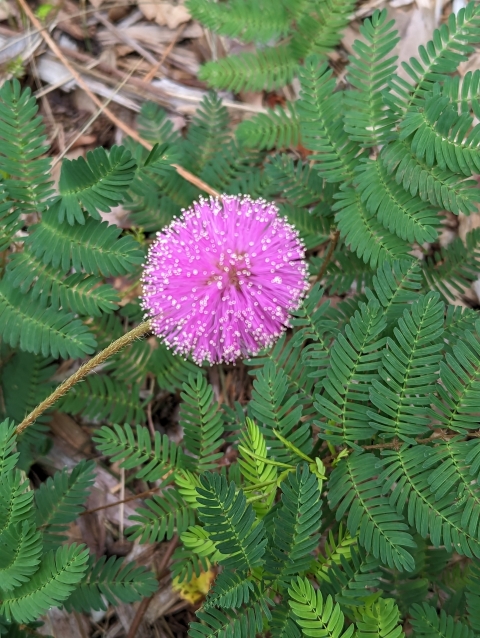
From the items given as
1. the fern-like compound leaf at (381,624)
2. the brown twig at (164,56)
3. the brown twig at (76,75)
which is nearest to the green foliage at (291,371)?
the fern-like compound leaf at (381,624)

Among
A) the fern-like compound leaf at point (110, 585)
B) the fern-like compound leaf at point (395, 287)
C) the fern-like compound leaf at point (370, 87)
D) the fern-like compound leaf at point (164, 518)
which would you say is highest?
the fern-like compound leaf at point (370, 87)

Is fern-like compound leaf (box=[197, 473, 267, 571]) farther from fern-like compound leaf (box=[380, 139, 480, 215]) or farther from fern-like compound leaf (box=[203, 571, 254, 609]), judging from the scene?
fern-like compound leaf (box=[380, 139, 480, 215])

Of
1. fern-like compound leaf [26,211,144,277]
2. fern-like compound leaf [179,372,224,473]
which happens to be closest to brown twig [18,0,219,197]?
fern-like compound leaf [26,211,144,277]

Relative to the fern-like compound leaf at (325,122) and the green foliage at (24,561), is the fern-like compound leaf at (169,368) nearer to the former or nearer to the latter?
the green foliage at (24,561)

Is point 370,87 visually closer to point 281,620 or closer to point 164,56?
point 164,56

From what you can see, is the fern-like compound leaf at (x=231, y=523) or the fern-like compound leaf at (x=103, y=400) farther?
the fern-like compound leaf at (x=103, y=400)

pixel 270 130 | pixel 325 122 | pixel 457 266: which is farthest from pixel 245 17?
pixel 457 266
